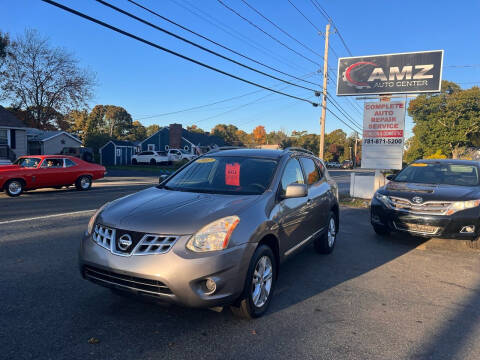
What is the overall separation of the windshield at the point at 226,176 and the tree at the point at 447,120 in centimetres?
5808

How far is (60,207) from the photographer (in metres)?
9.74

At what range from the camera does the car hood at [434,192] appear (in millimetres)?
6098

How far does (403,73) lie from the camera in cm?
1586

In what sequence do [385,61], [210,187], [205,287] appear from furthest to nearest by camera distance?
[385,61] → [210,187] → [205,287]

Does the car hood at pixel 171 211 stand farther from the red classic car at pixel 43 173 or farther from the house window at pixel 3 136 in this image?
the house window at pixel 3 136

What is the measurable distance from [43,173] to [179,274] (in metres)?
12.3

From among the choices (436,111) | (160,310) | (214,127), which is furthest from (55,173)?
(214,127)

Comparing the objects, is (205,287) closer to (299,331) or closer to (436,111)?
(299,331)

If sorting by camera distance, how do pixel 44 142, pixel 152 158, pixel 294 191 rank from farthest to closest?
1. pixel 152 158
2. pixel 44 142
3. pixel 294 191

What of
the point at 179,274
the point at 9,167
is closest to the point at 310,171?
the point at 179,274

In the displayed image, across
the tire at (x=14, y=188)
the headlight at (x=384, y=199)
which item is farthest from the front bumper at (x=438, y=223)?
the tire at (x=14, y=188)

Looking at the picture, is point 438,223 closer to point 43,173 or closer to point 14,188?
point 43,173

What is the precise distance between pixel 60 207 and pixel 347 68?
14724mm

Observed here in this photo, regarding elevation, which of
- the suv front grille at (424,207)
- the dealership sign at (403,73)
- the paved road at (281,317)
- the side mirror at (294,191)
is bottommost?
the paved road at (281,317)
